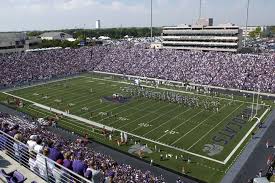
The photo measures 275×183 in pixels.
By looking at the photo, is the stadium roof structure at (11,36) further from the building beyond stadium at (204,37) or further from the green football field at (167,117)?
the building beyond stadium at (204,37)

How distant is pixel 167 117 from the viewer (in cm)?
3988

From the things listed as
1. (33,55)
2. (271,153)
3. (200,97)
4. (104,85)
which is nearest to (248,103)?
(200,97)

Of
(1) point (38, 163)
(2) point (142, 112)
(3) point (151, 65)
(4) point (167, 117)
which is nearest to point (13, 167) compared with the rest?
(1) point (38, 163)

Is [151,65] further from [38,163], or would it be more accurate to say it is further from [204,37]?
[38,163]

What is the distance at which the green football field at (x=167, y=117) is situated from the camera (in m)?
30.9

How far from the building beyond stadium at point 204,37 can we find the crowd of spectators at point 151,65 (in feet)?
23.4

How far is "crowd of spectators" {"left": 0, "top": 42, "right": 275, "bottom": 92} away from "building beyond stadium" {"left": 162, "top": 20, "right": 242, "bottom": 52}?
23.4 feet

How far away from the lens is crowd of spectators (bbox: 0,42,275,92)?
5734 cm

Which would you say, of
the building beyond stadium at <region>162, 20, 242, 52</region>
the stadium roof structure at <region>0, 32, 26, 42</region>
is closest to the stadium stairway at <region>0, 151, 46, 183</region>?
the building beyond stadium at <region>162, 20, 242, 52</region>

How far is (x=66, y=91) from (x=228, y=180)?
39.4 m

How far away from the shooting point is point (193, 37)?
79.1 m

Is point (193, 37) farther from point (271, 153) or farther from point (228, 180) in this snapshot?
point (228, 180)

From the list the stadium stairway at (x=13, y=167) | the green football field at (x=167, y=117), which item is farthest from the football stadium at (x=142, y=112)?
the green football field at (x=167, y=117)

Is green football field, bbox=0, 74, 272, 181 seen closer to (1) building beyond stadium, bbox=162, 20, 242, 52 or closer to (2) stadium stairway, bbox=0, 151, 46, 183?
(2) stadium stairway, bbox=0, 151, 46, 183
